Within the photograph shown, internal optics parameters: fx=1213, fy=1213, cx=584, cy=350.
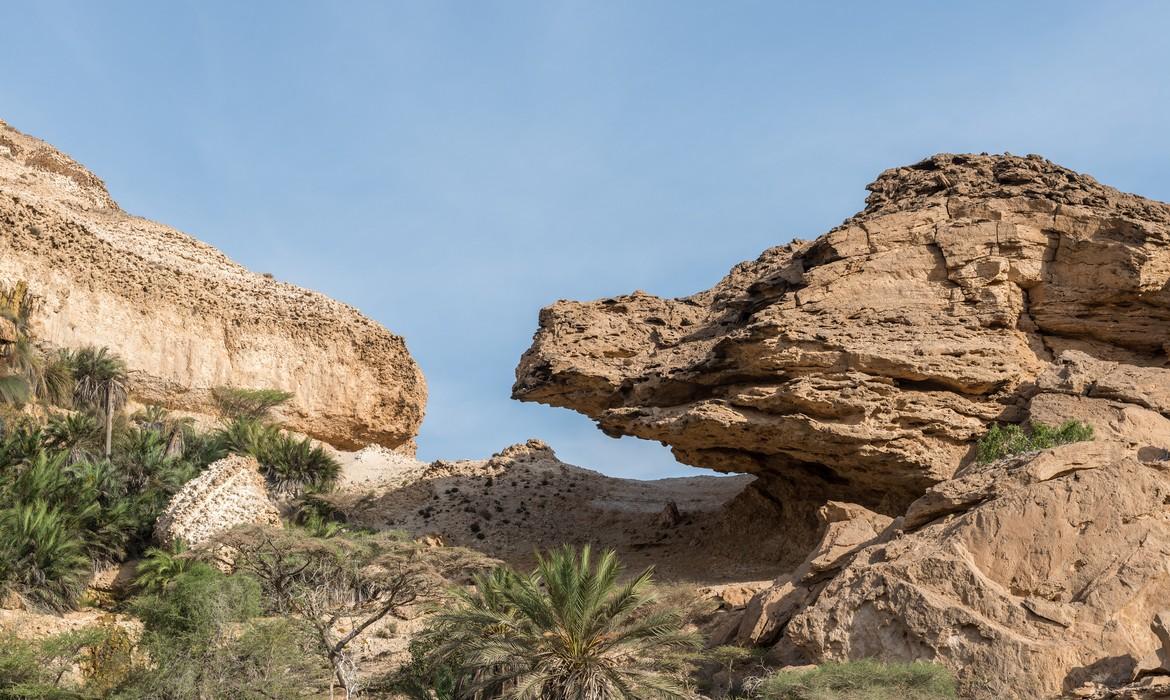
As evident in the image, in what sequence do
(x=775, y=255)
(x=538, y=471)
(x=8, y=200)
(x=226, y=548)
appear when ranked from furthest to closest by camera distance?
1. (x=8, y=200)
2. (x=538, y=471)
3. (x=775, y=255)
4. (x=226, y=548)

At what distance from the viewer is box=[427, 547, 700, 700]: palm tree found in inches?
623

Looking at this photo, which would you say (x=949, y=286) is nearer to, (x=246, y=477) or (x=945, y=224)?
(x=945, y=224)

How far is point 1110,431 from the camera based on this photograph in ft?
70.2

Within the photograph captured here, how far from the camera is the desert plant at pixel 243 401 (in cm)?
3959

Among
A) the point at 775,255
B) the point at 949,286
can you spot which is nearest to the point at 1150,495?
the point at 949,286

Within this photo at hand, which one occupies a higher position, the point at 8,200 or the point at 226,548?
the point at 8,200

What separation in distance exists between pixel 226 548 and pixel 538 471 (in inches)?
411

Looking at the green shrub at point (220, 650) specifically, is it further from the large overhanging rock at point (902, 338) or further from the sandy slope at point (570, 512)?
the large overhanging rock at point (902, 338)

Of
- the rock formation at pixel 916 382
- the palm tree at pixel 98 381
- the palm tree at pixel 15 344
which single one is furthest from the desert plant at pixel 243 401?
the rock formation at pixel 916 382

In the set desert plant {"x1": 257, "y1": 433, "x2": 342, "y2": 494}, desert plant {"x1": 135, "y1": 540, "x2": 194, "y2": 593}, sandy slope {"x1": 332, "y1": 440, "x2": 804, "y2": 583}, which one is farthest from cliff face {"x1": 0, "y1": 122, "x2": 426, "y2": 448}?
desert plant {"x1": 135, "y1": 540, "x2": 194, "y2": 593}

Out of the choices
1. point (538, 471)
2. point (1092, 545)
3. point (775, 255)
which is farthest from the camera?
point (538, 471)

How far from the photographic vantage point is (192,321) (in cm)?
4069

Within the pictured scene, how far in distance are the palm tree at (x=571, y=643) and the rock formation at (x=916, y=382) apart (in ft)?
6.01

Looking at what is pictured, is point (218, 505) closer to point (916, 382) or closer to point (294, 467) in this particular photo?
point (294, 467)
